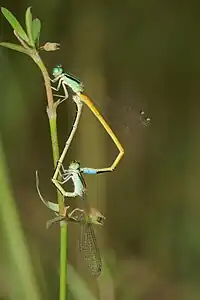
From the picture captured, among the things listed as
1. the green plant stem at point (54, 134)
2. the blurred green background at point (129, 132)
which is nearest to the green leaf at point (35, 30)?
the green plant stem at point (54, 134)

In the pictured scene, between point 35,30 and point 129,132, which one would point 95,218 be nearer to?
point 35,30

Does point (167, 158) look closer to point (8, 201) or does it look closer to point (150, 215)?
point (150, 215)

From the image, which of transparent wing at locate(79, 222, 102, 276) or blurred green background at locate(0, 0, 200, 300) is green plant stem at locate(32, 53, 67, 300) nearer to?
transparent wing at locate(79, 222, 102, 276)

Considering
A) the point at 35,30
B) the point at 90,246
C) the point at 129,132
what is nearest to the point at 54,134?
the point at 35,30

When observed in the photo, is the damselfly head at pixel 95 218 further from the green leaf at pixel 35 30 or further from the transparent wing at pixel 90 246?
the green leaf at pixel 35 30

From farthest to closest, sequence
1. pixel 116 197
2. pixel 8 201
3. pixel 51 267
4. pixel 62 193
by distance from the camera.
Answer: pixel 116 197, pixel 51 267, pixel 8 201, pixel 62 193

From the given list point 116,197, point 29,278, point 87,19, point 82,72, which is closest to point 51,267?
point 29,278
